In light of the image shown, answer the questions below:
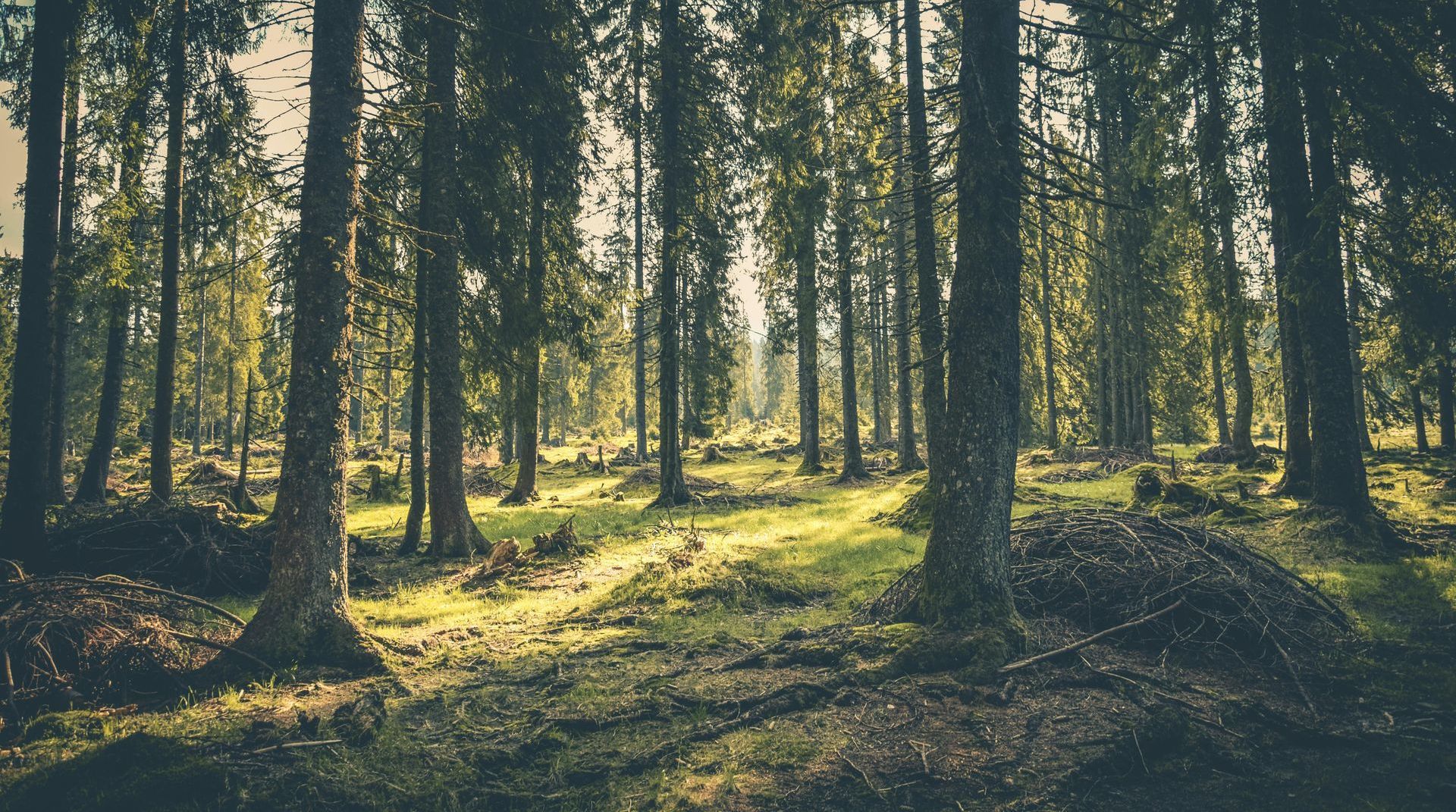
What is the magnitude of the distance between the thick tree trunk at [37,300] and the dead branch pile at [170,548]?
1.19 metres

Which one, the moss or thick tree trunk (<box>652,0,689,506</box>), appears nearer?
the moss

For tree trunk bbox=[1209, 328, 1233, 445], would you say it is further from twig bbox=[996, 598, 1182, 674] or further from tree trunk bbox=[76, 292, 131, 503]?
tree trunk bbox=[76, 292, 131, 503]

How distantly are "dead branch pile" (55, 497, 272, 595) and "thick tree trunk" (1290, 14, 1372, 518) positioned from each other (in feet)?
51.5

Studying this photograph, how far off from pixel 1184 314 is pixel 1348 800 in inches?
1136

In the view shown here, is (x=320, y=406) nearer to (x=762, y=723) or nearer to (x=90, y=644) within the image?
(x=90, y=644)

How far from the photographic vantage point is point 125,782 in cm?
371

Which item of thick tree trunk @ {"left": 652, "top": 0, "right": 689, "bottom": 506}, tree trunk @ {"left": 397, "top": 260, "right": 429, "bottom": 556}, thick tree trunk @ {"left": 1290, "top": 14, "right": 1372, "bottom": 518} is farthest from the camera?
thick tree trunk @ {"left": 652, "top": 0, "right": 689, "bottom": 506}

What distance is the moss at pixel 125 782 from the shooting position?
3.53 m

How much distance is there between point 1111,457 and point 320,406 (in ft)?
74.5

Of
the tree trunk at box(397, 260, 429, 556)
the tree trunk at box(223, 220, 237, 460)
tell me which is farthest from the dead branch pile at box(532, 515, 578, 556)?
the tree trunk at box(223, 220, 237, 460)

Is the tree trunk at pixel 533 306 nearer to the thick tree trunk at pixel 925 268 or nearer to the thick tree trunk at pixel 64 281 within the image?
the thick tree trunk at pixel 64 281

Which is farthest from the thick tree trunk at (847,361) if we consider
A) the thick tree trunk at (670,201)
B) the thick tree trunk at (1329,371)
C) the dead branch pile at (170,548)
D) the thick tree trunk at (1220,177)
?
the dead branch pile at (170,548)

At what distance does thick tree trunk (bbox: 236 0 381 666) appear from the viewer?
18.9ft

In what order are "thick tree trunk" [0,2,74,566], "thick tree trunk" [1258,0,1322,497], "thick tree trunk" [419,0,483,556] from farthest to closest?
"thick tree trunk" [419,0,483,556] < "thick tree trunk" [1258,0,1322,497] < "thick tree trunk" [0,2,74,566]
